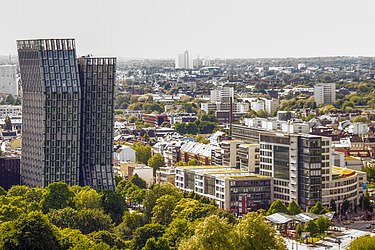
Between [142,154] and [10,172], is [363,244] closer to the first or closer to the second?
[10,172]

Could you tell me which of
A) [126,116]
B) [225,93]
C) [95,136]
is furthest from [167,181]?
[225,93]

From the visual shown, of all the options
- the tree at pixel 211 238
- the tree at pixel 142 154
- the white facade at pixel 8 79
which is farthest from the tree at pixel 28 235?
the white facade at pixel 8 79

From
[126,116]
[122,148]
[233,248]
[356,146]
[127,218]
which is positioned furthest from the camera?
[126,116]

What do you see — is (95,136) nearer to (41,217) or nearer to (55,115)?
(55,115)

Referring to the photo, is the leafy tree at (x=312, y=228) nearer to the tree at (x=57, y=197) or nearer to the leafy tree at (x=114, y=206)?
the leafy tree at (x=114, y=206)

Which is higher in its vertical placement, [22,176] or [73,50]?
[73,50]

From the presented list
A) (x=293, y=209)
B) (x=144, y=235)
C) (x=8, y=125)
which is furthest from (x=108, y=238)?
(x=8, y=125)
